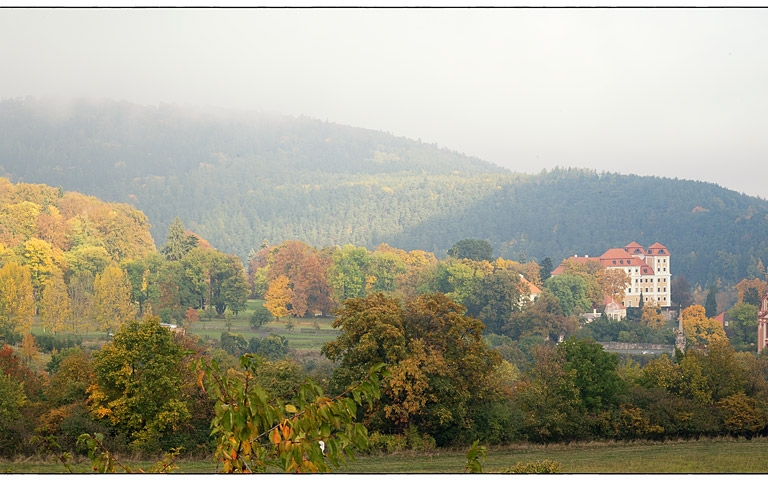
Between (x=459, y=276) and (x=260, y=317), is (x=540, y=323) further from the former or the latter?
(x=260, y=317)

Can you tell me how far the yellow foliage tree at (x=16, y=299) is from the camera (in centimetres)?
2252

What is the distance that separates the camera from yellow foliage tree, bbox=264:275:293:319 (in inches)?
960

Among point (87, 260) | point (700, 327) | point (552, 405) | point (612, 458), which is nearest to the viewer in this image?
point (612, 458)

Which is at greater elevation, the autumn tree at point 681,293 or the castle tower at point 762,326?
the autumn tree at point 681,293

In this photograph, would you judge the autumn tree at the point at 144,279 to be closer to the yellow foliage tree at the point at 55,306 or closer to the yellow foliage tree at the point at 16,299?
the yellow foliage tree at the point at 55,306

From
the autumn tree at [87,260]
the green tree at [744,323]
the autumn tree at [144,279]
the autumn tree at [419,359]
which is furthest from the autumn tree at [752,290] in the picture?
the autumn tree at [87,260]

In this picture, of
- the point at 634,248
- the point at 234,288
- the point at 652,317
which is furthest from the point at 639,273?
the point at 234,288

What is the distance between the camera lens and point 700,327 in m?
25.2

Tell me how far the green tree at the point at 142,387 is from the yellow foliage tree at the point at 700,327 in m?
15.7

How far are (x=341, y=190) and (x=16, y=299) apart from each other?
9.95 metres

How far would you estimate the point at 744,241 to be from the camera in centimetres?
2727

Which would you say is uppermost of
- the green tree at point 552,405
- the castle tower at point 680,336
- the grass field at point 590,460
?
the castle tower at point 680,336

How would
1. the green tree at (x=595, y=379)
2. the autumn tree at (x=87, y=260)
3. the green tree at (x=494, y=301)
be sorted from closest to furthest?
the green tree at (x=595, y=379) → the autumn tree at (x=87, y=260) → the green tree at (x=494, y=301)

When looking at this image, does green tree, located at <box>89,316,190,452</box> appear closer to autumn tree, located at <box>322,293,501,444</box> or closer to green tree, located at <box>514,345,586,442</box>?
autumn tree, located at <box>322,293,501,444</box>
